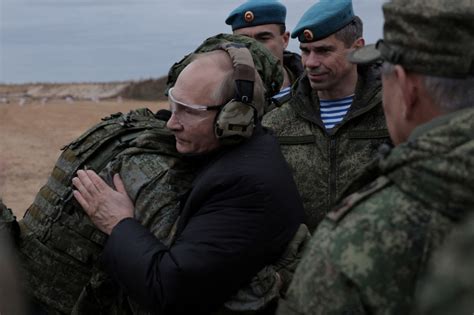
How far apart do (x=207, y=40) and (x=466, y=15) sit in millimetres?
1662

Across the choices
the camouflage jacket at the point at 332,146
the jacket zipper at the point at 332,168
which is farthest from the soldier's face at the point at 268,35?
the jacket zipper at the point at 332,168

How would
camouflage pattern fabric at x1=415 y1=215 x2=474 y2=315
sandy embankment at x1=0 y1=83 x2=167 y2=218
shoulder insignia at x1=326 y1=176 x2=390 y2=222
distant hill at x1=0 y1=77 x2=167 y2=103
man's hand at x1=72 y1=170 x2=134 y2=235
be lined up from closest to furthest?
camouflage pattern fabric at x1=415 y1=215 x2=474 y2=315, shoulder insignia at x1=326 y1=176 x2=390 y2=222, man's hand at x1=72 y1=170 x2=134 y2=235, sandy embankment at x1=0 y1=83 x2=167 y2=218, distant hill at x1=0 y1=77 x2=167 y2=103

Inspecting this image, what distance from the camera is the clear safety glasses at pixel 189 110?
9.94 ft

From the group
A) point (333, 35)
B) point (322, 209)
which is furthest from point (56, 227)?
point (333, 35)

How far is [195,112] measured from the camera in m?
3.05

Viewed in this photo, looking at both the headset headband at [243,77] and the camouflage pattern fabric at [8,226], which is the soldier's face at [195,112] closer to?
the headset headband at [243,77]

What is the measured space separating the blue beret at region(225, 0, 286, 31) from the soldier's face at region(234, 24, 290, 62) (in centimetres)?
4

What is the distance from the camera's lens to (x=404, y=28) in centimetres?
210

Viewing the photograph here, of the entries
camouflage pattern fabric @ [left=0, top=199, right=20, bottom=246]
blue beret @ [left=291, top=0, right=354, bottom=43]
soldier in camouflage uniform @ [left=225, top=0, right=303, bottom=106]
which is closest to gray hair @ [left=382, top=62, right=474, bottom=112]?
camouflage pattern fabric @ [left=0, top=199, right=20, bottom=246]

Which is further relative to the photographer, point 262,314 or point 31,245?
point 31,245

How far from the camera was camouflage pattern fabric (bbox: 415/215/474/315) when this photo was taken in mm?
1752

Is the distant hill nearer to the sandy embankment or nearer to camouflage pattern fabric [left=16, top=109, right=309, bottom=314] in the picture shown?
the sandy embankment

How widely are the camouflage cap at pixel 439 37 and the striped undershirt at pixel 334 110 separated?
2.49 meters

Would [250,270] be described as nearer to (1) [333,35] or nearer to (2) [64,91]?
(1) [333,35]
